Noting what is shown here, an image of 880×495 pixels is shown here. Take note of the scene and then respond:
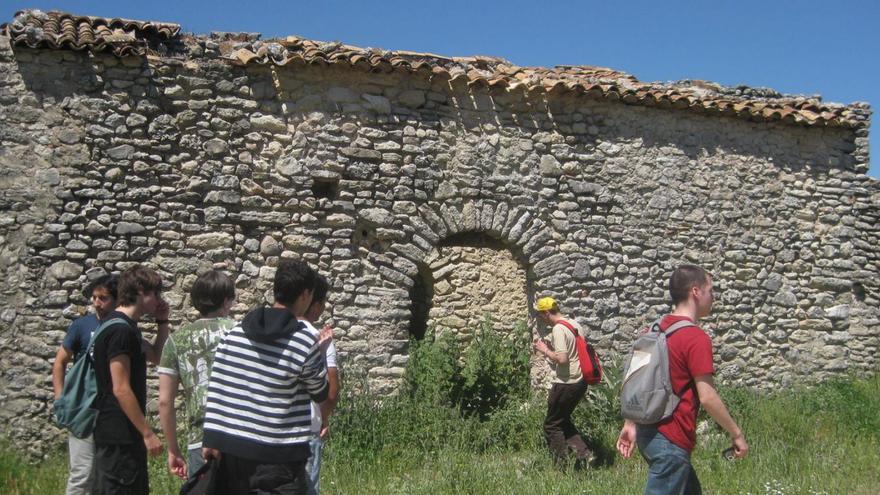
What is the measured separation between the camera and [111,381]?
156 inches

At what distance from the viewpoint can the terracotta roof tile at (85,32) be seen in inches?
260

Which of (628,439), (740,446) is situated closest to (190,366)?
(628,439)

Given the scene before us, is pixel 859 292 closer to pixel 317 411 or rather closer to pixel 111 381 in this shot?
pixel 317 411

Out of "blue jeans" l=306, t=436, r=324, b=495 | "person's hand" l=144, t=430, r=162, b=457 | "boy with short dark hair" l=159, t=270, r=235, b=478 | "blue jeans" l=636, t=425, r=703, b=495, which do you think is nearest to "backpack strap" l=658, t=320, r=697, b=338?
"blue jeans" l=636, t=425, r=703, b=495

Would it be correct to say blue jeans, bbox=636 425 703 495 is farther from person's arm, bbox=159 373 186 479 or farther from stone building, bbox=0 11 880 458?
stone building, bbox=0 11 880 458

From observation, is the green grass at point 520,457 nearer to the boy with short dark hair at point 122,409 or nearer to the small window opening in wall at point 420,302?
the small window opening in wall at point 420,302

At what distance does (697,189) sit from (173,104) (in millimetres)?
5740

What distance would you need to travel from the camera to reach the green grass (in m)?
5.95

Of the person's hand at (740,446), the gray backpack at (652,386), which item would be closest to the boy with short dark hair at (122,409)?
the gray backpack at (652,386)

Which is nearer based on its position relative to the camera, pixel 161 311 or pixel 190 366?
pixel 190 366

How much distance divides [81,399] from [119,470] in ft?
1.38

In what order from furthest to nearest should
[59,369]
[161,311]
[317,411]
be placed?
[59,369] < [161,311] < [317,411]

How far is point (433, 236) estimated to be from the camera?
304 inches

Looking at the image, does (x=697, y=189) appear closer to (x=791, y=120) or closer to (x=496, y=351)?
(x=791, y=120)
